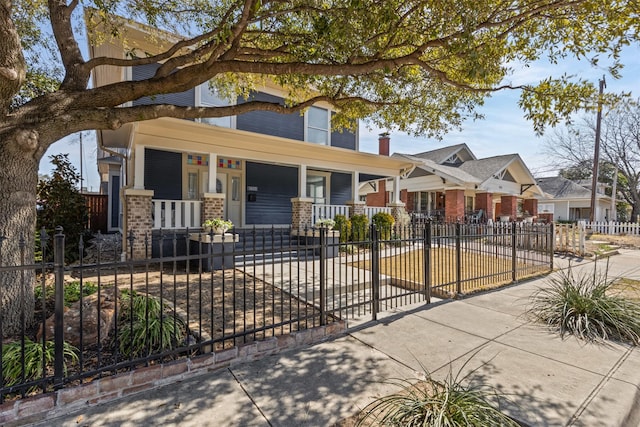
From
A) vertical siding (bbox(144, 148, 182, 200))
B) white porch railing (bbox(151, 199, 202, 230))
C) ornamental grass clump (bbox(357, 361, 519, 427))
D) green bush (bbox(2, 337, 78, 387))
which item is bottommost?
Answer: ornamental grass clump (bbox(357, 361, 519, 427))

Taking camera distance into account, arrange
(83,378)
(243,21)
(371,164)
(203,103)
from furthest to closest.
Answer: (371,164)
(203,103)
(243,21)
(83,378)

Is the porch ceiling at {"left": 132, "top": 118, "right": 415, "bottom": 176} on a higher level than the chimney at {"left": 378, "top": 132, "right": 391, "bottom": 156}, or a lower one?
lower

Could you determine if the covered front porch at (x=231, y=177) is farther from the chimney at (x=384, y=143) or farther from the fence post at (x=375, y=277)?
the fence post at (x=375, y=277)

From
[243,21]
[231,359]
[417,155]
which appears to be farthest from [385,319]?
[417,155]

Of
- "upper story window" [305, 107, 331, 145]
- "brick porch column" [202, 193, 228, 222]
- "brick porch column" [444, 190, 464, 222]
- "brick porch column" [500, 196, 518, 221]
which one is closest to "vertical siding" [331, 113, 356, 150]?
"upper story window" [305, 107, 331, 145]

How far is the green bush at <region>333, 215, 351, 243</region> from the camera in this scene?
37.2ft

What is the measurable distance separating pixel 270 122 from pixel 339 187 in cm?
476

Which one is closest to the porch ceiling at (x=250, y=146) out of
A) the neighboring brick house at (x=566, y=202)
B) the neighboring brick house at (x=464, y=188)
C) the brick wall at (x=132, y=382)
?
the neighboring brick house at (x=464, y=188)

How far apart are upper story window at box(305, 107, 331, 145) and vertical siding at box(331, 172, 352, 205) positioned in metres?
2.24

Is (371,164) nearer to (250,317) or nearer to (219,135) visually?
(219,135)

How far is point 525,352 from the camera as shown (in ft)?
12.7

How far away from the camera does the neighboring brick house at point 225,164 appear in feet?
28.8

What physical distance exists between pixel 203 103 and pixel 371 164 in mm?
6787

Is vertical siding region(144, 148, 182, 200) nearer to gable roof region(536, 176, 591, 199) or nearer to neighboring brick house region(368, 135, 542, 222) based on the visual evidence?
neighboring brick house region(368, 135, 542, 222)
